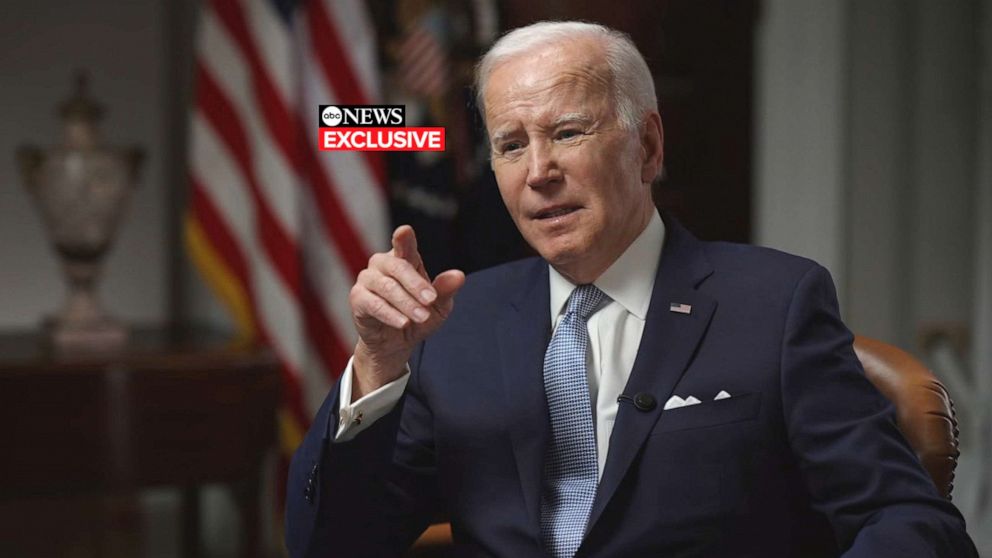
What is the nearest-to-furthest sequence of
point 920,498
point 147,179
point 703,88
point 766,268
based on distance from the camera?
point 920,498 → point 766,268 → point 703,88 → point 147,179

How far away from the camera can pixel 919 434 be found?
133 cm

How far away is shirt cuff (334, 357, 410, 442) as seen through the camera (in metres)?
1.19

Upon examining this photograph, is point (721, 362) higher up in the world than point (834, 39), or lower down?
lower down

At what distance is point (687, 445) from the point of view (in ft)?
3.91

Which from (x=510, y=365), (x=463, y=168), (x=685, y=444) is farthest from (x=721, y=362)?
(x=463, y=168)

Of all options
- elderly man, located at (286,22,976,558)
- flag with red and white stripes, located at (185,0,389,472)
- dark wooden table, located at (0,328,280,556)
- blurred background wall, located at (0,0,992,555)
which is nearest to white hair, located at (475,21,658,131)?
elderly man, located at (286,22,976,558)

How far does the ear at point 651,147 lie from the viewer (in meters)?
1.24

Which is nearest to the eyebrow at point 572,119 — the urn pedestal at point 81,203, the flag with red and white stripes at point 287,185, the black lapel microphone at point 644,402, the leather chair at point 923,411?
the black lapel microphone at point 644,402

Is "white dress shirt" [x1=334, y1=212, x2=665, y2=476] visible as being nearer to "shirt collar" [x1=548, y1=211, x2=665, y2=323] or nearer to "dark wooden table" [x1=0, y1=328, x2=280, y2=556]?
"shirt collar" [x1=548, y1=211, x2=665, y2=323]

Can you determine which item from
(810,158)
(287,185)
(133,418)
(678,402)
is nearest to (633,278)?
(678,402)

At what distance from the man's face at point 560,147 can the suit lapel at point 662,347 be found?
4.6 inches

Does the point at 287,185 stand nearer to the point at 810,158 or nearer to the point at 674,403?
the point at 810,158

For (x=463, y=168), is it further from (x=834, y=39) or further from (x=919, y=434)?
(x=834, y=39)

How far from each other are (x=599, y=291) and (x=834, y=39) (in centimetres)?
133
